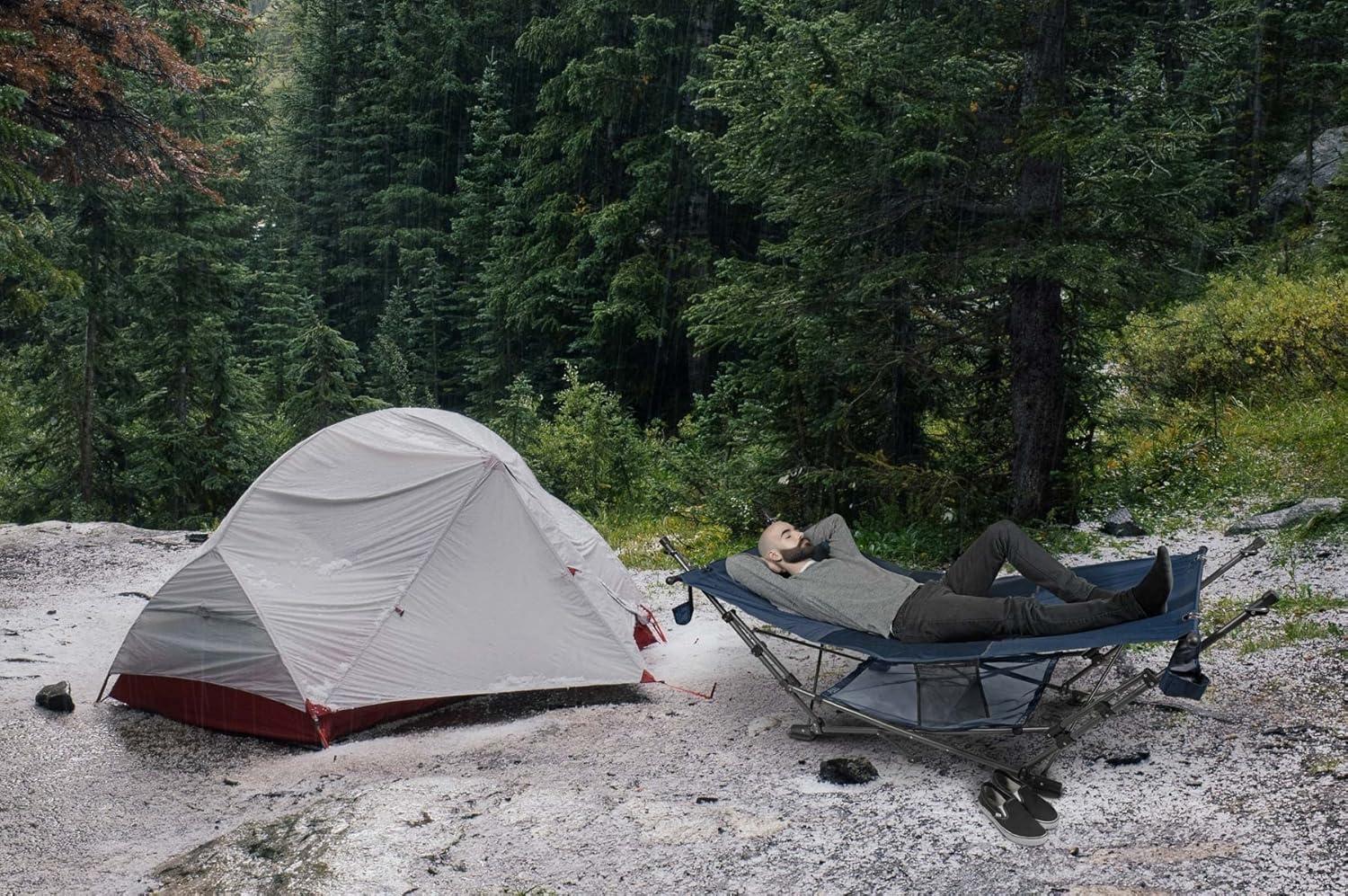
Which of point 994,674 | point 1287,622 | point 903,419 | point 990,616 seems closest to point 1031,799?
point 990,616

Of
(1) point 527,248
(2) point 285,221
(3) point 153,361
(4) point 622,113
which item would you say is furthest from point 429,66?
(3) point 153,361

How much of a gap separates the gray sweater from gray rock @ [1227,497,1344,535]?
378 centimetres

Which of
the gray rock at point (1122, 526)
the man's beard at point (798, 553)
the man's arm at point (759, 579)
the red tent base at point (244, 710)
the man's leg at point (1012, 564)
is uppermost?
the man's leg at point (1012, 564)

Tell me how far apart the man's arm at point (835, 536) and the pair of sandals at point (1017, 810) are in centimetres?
179

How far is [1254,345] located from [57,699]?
12.3m

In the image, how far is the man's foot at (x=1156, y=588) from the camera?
15.0 feet

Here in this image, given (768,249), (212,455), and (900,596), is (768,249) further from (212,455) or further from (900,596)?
(212,455)

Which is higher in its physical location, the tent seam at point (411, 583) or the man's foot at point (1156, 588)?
the man's foot at point (1156, 588)

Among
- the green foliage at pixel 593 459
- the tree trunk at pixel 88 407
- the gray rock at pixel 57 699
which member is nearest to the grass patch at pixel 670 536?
the green foliage at pixel 593 459

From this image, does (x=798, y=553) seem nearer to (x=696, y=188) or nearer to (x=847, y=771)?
(x=847, y=771)

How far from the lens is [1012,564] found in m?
5.26

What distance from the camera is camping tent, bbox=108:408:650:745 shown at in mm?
6035

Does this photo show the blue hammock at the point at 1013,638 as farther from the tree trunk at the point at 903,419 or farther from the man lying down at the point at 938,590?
the tree trunk at the point at 903,419

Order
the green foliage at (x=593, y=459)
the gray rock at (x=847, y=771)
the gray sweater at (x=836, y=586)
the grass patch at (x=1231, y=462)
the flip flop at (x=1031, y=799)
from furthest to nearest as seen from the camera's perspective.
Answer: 1. the green foliage at (x=593, y=459)
2. the grass patch at (x=1231, y=462)
3. the gray sweater at (x=836, y=586)
4. the gray rock at (x=847, y=771)
5. the flip flop at (x=1031, y=799)
